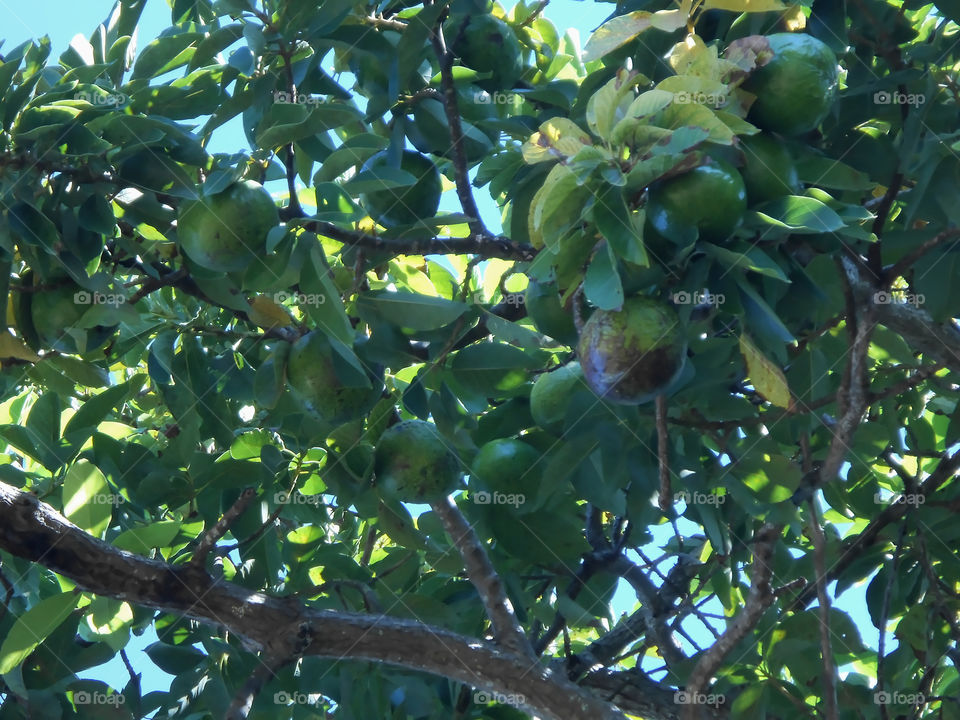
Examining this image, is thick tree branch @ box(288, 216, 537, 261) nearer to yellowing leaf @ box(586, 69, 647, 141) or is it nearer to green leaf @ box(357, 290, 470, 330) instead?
green leaf @ box(357, 290, 470, 330)

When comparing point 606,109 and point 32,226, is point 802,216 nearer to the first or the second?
point 606,109

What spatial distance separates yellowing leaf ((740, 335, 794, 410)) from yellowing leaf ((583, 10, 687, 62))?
0.49 m

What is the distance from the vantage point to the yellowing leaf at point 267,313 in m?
2.26

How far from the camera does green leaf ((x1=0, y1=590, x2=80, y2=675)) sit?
6.33 ft

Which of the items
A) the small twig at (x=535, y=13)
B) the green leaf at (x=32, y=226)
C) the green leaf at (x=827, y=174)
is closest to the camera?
the green leaf at (x=827, y=174)

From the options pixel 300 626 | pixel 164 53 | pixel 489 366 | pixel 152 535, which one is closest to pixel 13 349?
pixel 152 535

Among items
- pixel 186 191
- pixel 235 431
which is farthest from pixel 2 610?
pixel 186 191

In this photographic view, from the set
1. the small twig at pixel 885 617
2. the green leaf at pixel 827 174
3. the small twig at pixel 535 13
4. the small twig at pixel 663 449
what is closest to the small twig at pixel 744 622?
the small twig at pixel 885 617

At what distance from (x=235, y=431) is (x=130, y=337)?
1.22ft

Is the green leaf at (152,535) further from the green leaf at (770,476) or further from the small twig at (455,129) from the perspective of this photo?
the green leaf at (770,476)

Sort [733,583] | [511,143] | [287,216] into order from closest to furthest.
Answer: [287,216] < [511,143] < [733,583]

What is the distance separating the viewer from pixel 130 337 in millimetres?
2346

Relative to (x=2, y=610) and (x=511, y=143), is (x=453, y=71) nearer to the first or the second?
(x=511, y=143)

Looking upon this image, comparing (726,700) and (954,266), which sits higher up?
(954,266)
